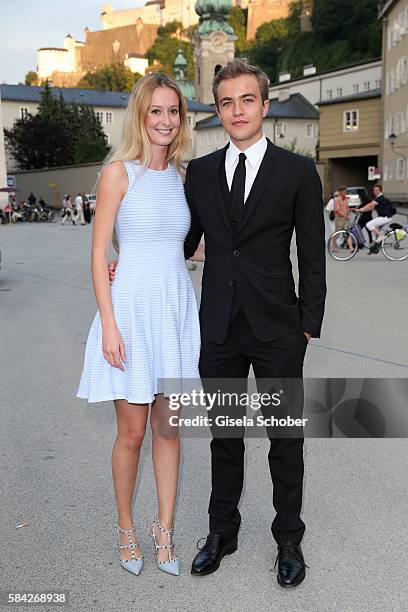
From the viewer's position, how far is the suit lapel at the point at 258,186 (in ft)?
10.0

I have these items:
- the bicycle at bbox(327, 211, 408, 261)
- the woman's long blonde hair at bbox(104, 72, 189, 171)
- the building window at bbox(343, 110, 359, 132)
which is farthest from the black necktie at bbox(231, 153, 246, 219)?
the building window at bbox(343, 110, 359, 132)

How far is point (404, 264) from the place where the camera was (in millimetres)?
16203

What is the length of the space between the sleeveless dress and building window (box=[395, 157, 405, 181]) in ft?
151

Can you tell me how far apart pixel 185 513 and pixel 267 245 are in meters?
1.62

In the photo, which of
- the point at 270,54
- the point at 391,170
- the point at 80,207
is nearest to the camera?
the point at 80,207

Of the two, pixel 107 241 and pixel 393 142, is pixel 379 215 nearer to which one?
pixel 107 241

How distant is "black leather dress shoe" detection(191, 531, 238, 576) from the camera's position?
3279mm

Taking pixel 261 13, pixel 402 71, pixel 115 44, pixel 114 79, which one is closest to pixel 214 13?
pixel 114 79

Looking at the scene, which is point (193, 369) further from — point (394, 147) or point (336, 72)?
point (336, 72)

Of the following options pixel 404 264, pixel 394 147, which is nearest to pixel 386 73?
pixel 394 147

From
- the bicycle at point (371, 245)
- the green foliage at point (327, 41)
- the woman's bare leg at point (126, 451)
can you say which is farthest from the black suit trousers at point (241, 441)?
the green foliage at point (327, 41)

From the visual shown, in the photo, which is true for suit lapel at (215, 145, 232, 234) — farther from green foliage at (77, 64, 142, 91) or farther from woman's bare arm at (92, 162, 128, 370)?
green foliage at (77, 64, 142, 91)

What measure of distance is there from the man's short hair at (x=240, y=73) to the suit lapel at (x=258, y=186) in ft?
0.93

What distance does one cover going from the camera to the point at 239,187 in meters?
3.12
